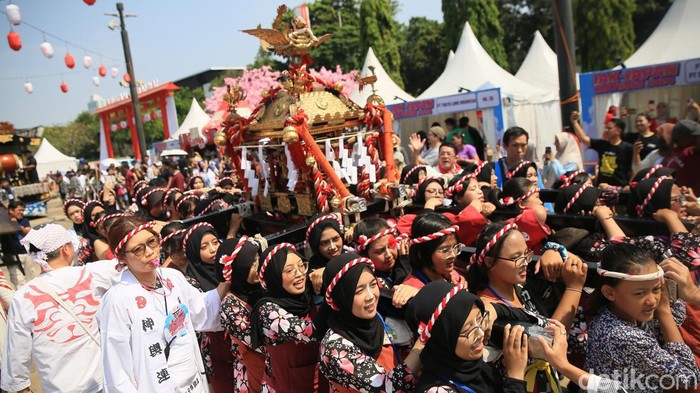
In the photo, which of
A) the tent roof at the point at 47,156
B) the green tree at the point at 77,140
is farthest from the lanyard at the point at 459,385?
the green tree at the point at 77,140

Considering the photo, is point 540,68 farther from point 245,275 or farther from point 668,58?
point 245,275

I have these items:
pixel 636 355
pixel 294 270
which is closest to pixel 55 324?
pixel 294 270

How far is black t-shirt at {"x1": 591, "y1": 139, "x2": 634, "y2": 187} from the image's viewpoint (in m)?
4.82

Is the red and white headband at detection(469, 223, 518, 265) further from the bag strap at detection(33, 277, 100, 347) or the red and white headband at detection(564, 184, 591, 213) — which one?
the bag strap at detection(33, 277, 100, 347)

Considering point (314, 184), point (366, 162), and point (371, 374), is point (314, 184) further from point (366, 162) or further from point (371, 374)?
point (371, 374)

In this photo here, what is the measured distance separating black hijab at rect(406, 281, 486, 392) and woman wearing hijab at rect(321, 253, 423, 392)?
0.44 ft

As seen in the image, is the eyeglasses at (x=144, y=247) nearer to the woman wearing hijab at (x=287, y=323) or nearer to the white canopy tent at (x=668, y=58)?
the woman wearing hijab at (x=287, y=323)

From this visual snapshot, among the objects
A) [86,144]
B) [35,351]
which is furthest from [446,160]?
[86,144]

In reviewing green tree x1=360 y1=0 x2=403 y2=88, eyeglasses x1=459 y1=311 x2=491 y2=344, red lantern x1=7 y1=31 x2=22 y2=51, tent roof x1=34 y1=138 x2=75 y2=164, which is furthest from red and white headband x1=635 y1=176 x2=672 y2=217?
tent roof x1=34 y1=138 x2=75 y2=164

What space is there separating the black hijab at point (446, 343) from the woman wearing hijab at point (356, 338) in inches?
5.3

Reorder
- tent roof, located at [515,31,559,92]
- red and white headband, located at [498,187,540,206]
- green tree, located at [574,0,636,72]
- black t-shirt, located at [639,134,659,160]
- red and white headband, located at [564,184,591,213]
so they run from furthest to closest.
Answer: green tree, located at [574,0,636,72] → tent roof, located at [515,31,559,92] → black t-shirt, located at [639,134,659,160] → red and white headband, located at [498,187,540,206] → red and white headband, located at [564,184,591,213]

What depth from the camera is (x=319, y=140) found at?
12.6ft

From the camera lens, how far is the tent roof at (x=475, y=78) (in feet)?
38.9

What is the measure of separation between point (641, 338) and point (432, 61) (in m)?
33.0
